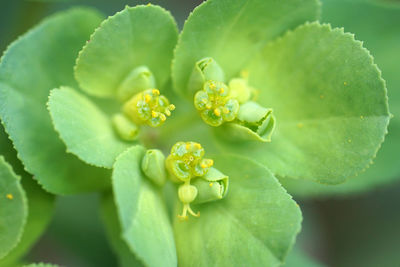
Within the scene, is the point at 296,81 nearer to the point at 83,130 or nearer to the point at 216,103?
the point at 216,103

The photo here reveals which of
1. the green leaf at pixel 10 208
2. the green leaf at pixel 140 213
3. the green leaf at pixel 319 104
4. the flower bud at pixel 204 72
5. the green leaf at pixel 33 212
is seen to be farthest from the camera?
the green leaf at pixel 33 212

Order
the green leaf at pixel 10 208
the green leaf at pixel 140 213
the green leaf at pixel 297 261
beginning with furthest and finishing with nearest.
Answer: the green leaf at pixel 297 261 → the green leaf at pixel 10 208 → the green leaf at pixel 140 213

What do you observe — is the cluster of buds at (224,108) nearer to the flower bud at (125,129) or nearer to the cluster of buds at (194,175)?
the cluster of buds at (194,175)

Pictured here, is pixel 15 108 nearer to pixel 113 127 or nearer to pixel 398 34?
pixel 113 127

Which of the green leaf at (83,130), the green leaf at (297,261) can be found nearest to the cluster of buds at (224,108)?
the green leaf at (83,130)

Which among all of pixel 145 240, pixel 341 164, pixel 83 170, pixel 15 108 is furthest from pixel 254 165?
pixel 15 108

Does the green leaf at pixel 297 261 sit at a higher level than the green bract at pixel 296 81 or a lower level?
lower

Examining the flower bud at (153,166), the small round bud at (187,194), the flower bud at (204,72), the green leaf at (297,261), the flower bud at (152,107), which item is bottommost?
the green leaf at (297,261)
